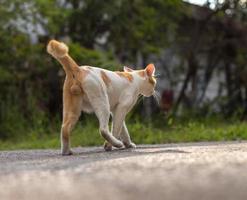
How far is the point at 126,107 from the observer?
23.2ft

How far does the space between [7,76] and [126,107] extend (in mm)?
7872

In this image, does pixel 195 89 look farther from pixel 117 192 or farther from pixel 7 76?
pixel 117 192

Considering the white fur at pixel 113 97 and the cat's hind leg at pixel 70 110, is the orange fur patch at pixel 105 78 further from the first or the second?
the cat's hind leg at pixel 70 110

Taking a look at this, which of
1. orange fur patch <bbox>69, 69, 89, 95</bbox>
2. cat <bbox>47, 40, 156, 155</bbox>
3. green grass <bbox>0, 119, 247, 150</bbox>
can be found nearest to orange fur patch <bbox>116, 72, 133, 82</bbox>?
cat <bbox>47, 40, 156, 155</bbox>

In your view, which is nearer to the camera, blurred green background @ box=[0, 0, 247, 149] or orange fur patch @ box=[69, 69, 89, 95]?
orange fur patch @ box=[69, 69, 89, 95]

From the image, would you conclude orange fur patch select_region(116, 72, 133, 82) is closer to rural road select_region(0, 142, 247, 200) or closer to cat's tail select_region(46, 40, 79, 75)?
cat's tail select_region(46, 40, 79, 75)

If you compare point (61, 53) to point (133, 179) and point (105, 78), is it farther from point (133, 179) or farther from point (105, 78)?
point (133, 179)

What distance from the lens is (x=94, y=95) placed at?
657cm

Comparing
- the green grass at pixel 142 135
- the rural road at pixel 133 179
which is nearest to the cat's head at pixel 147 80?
the rural road at pixel 133 179

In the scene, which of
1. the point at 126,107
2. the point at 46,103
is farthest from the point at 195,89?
the point at 126,107

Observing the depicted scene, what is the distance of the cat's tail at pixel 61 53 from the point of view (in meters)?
6.50

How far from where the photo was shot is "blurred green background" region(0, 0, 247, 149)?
13156mm

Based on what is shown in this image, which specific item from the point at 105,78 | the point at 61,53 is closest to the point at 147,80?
the point at 105,78

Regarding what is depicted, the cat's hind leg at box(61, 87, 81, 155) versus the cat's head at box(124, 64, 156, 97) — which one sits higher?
the cat's head at box(124, 64, 156, 97)
